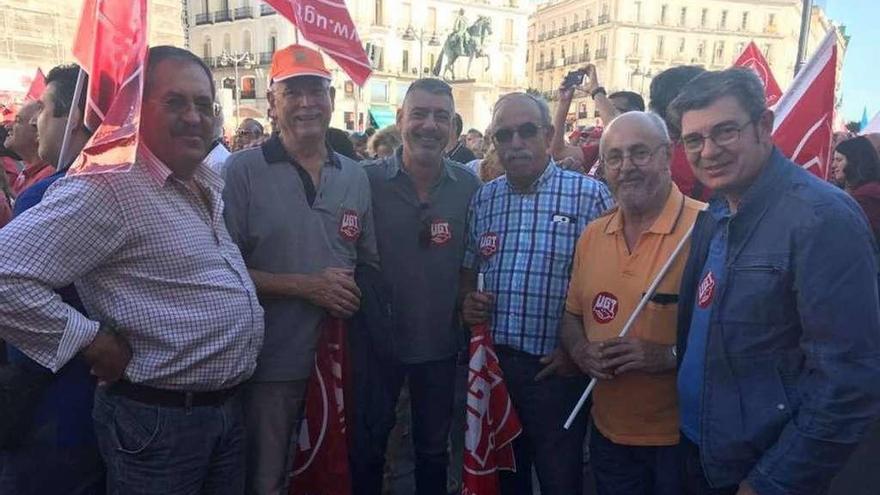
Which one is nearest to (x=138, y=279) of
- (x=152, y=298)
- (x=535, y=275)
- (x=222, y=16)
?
(x=152, y=298)

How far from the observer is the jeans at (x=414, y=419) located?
A: 3.23m

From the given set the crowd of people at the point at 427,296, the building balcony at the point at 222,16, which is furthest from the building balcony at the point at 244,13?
the crowd of people at the point at 427,296

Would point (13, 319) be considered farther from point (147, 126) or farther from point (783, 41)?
point (783, 41)

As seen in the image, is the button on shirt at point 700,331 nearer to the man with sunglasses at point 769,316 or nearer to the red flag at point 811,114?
the man with sunglasses at point 769,316

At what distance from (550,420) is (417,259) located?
104cm

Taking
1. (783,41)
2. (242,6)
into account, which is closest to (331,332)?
(242,6)

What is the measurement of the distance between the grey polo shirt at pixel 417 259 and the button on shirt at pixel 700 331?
4.45ft

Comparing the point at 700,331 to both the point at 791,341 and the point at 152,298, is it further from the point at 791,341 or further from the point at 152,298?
the point at 152,298

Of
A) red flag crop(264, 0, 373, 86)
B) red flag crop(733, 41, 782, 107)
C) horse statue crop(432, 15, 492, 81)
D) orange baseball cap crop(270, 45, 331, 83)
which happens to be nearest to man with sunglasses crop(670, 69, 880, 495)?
orange baseball cap crop(270, 45, 331, 83)

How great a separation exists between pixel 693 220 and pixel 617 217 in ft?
1.02

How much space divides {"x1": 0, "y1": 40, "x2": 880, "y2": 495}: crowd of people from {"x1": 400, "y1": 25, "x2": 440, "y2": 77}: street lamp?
2068 inches

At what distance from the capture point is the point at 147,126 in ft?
6.98

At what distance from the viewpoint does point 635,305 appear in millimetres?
2543

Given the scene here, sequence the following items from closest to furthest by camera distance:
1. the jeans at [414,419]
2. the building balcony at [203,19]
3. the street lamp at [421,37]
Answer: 1. the jeans at [414,419]
2. the street lamp at [421,37]
3. the building balcony at [203,19]
